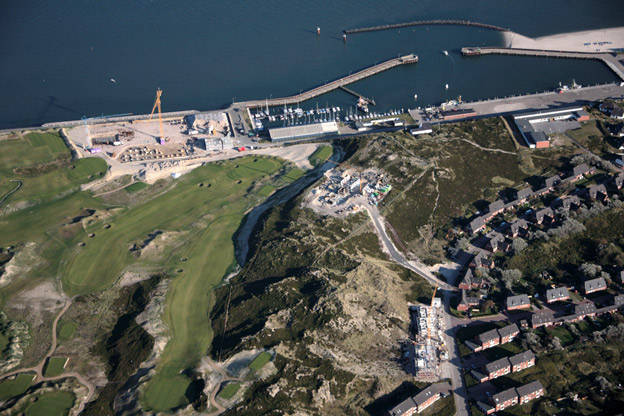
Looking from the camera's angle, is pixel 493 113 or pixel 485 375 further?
pixel 493 113

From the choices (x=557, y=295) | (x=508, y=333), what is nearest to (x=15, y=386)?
A: (x=508, y=333)

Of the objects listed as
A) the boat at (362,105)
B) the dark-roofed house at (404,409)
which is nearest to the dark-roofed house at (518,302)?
the dark-roofed house at (404,409)

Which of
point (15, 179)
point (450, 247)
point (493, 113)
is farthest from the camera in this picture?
point (493, 113)

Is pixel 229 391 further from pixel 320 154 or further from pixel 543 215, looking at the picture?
pixel 543 215

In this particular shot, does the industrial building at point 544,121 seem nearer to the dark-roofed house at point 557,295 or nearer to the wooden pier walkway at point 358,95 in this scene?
the wooden pier walkway at point 358,95

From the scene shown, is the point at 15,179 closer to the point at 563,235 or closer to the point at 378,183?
the point at 378,183

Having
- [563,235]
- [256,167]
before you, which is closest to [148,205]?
[256,167]

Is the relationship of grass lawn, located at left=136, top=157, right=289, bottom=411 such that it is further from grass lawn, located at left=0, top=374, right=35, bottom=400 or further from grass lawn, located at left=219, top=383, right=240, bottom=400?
grass lawn, located at left=0, top=374, right=35, bottom=400
